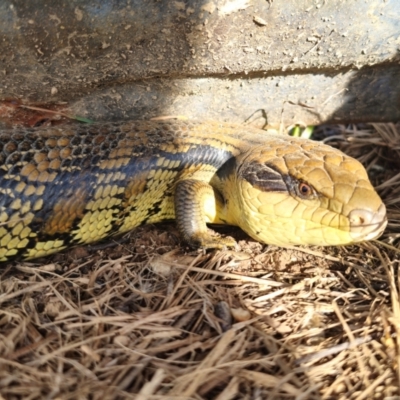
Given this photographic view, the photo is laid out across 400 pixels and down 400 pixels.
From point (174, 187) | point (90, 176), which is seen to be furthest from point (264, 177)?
point (90, 176)

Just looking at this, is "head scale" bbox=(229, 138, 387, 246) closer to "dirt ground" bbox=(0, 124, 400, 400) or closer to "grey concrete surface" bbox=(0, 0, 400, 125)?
"dirt ground" bbox=(0, 124, 400, 400)

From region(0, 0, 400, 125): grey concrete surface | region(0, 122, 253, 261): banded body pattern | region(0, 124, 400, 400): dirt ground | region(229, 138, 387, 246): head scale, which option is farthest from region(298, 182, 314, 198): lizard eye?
region(0, 0, 400, 125): grey concrete surface

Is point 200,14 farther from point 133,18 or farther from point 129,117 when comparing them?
point 129,117

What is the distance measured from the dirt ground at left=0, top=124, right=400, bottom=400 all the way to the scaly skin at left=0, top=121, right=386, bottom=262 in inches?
6.8

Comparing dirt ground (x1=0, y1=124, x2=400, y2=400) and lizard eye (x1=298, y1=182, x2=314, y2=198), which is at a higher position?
lizard eye (x1=298, y1=182, x2=314, y2=198)

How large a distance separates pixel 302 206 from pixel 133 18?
1.57 meters

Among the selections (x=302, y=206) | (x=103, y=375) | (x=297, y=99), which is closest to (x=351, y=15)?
(x=297, y=99)

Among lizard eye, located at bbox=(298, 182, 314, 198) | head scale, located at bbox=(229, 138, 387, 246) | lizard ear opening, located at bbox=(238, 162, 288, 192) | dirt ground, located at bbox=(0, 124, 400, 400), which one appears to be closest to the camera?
dirt ground, located at bbox=(0, 124, 400, 400)

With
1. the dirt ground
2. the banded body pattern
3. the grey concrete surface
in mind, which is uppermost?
the grey concrete surface

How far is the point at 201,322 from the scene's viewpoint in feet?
7.86

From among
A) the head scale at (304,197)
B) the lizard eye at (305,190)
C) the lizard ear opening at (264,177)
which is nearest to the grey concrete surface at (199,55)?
the head scale at (304,197)

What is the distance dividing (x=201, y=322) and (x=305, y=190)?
98 cm

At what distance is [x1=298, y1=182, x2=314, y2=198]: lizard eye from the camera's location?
104 inches

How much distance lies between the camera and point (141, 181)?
9.53 ft
